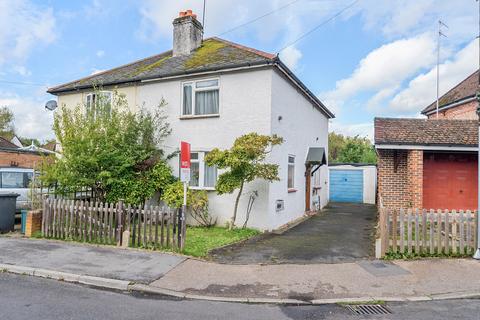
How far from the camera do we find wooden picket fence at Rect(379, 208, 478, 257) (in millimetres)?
7406

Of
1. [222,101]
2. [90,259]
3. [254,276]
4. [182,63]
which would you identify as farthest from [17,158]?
[254,276]

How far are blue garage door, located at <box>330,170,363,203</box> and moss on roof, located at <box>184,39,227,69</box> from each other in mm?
12588

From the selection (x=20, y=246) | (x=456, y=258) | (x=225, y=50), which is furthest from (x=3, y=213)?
(x=456, y=258)

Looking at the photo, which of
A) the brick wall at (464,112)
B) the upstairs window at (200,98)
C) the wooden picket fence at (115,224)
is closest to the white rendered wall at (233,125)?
the upstairs window at (200,98)

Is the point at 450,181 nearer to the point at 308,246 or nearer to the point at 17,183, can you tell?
the point at 308,246

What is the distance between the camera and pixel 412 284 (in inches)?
232

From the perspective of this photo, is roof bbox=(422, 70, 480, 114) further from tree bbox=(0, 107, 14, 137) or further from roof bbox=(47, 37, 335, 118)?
tree bbox=(0, 107, 14, 137)

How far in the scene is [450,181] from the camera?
466 inches

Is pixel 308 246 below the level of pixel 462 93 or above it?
below

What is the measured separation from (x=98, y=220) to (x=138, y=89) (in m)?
6.30

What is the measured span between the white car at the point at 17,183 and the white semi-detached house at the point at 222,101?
406 cm

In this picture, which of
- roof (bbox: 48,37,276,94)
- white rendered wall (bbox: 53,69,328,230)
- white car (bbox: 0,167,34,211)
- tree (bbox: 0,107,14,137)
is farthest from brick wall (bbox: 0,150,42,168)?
tree (bbox: 0,107,14,137)

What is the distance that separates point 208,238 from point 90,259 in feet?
10.3

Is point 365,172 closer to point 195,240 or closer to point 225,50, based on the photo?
point 225,50
